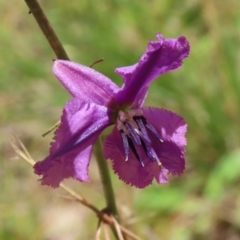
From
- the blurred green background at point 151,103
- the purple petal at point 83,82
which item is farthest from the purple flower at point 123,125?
the blurred green background at point 151,103

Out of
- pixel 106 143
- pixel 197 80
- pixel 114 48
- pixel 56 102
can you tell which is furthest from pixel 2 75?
pixel 106 143

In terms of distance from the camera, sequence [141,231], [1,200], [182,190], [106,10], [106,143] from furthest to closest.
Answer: [106,10], [1,200], [182,190], [141,231], [106,143]

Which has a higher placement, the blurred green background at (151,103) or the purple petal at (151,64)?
the purple petal at (151,64)

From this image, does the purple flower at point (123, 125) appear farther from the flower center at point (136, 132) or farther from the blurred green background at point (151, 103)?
the blurred green background at point (151, 103)

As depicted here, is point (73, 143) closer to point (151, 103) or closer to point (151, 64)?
point (151, 64)

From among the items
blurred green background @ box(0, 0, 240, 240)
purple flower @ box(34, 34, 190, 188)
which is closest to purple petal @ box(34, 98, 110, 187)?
purple flower @ box(34, 34, 190, 188)

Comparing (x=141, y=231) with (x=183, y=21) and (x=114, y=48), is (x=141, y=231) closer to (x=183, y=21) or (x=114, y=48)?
(x=114, y=48)
